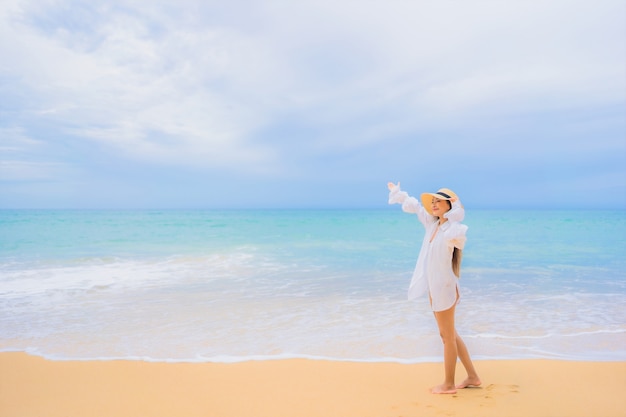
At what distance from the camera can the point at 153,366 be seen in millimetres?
5105

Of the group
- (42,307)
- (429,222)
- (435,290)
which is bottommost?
(42,307)

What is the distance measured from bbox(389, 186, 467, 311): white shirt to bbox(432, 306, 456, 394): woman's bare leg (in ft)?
0.29

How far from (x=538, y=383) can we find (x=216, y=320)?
4.74 metres

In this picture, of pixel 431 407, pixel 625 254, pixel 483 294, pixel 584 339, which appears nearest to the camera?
pixel 431 407

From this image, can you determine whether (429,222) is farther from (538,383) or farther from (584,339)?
(584,339)

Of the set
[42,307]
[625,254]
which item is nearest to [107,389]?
[42,307]

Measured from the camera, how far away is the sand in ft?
12.8

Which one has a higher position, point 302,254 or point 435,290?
point 435,290

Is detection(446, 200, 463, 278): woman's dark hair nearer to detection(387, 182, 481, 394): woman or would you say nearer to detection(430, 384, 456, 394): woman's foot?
detection(387, 182, 481, 394): woman

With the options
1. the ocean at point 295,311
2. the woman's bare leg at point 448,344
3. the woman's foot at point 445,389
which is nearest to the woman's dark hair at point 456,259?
the woman's bare leg at point 448,344

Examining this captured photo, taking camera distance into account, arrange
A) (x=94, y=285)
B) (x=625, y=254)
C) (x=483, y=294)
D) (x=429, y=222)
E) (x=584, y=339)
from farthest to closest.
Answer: (x=625, y=254)
(x=94, y=285)
(x=483, y=294)
(x=584, y=339)
(x=429, y=222)

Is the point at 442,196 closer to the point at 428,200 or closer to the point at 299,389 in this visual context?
the point at 428,200

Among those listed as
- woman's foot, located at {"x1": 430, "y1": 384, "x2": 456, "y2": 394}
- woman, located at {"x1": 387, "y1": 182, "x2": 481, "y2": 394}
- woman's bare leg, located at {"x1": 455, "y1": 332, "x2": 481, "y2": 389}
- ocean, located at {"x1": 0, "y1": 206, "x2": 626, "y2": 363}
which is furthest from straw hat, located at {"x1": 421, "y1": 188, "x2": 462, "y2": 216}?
ocean, located at {"x1": 0, "y1": 206, "x2": 626, "y2": 363}

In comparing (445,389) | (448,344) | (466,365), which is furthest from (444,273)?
(445,389)
